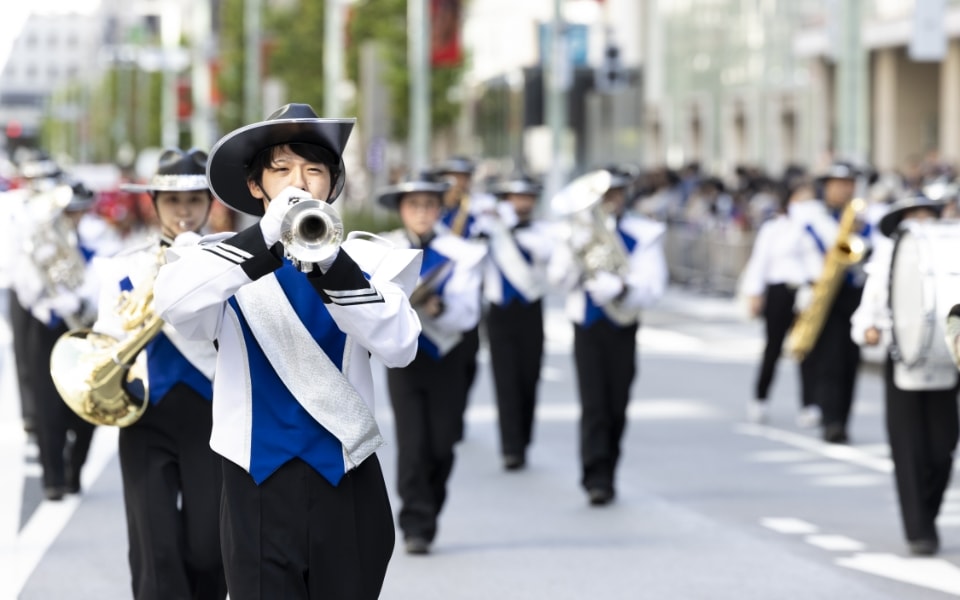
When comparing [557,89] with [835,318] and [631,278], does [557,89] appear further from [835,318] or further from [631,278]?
[631,278]

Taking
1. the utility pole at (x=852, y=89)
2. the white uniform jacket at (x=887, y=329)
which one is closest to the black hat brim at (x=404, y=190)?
the white uniform jacket at (x=887, y=329)

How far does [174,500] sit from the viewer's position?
7141 millimetres

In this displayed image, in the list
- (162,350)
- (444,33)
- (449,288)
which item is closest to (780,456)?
(449,288)

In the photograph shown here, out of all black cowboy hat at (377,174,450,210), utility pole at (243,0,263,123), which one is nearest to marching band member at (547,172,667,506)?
black cowboy hat at (377,174,450,210)

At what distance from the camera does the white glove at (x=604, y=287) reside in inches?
456

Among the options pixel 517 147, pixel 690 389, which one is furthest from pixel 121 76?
pixel 690 389

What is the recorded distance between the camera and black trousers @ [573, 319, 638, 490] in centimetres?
1166

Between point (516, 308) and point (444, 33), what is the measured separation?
36.7 metres

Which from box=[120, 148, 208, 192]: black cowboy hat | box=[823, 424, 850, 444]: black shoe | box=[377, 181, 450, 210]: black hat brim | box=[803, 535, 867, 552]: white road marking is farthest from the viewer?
box=[823, 424, 850, 444]: black shoe

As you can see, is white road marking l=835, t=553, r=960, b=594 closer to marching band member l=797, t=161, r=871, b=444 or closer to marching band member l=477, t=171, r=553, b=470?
marching band member l=477, t=171, r=553, b=470

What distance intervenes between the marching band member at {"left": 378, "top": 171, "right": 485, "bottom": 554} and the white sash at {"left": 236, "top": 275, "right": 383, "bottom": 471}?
15.4 ft

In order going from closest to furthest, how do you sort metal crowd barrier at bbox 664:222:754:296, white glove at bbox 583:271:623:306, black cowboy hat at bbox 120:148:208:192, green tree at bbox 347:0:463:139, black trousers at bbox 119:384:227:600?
black trousers at bbox 119:384:227:600, black cowboy hat at bbox 120:148:208:192, white glove at bbox 583:271:623:306, metal crowd barrier at bbox 664:222:754:296, green tree at bbox 347:0:463:139

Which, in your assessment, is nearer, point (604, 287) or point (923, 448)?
point (923, 448)

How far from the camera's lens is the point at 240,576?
5.42m
